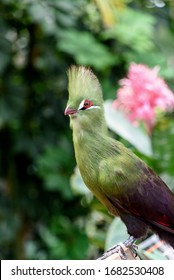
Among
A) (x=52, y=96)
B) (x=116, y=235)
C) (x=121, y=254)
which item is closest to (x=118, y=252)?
(x=121, y=254)

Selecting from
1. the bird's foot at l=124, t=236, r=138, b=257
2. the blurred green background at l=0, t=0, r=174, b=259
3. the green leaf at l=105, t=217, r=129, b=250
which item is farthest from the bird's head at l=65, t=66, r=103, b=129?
the blurred green background at l=0, t=0, r=174, b=259

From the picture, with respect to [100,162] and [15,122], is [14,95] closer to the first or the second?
[15,122]

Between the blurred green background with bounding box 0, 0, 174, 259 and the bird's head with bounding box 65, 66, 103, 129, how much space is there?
1380mm

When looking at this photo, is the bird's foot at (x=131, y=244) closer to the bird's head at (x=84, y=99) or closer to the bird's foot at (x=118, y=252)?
the bird's foot at (x=118, y=252)

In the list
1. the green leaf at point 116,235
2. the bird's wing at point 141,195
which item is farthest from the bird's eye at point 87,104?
the green leaf at point 116,235

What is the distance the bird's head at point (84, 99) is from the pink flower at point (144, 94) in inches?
24.9

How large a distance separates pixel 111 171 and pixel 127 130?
0.82m

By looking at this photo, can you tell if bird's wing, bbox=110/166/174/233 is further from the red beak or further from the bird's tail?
the red beak

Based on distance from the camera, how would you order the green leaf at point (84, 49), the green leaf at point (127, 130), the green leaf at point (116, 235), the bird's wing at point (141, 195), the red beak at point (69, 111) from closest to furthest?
the red beak at point (69, 111)
the bird's wing at point (141, 195)
the green leaf at point (116, 235)
the green leaf at point (127, 130)
the green leaf at point (84, 49)

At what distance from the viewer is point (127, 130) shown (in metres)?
1.84

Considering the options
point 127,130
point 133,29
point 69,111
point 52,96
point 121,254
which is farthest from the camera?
point 52,96

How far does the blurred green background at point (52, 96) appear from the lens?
96.7 inches

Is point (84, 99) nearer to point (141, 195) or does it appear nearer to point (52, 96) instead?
point (141, 195)

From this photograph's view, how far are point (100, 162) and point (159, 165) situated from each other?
811 millimetres
